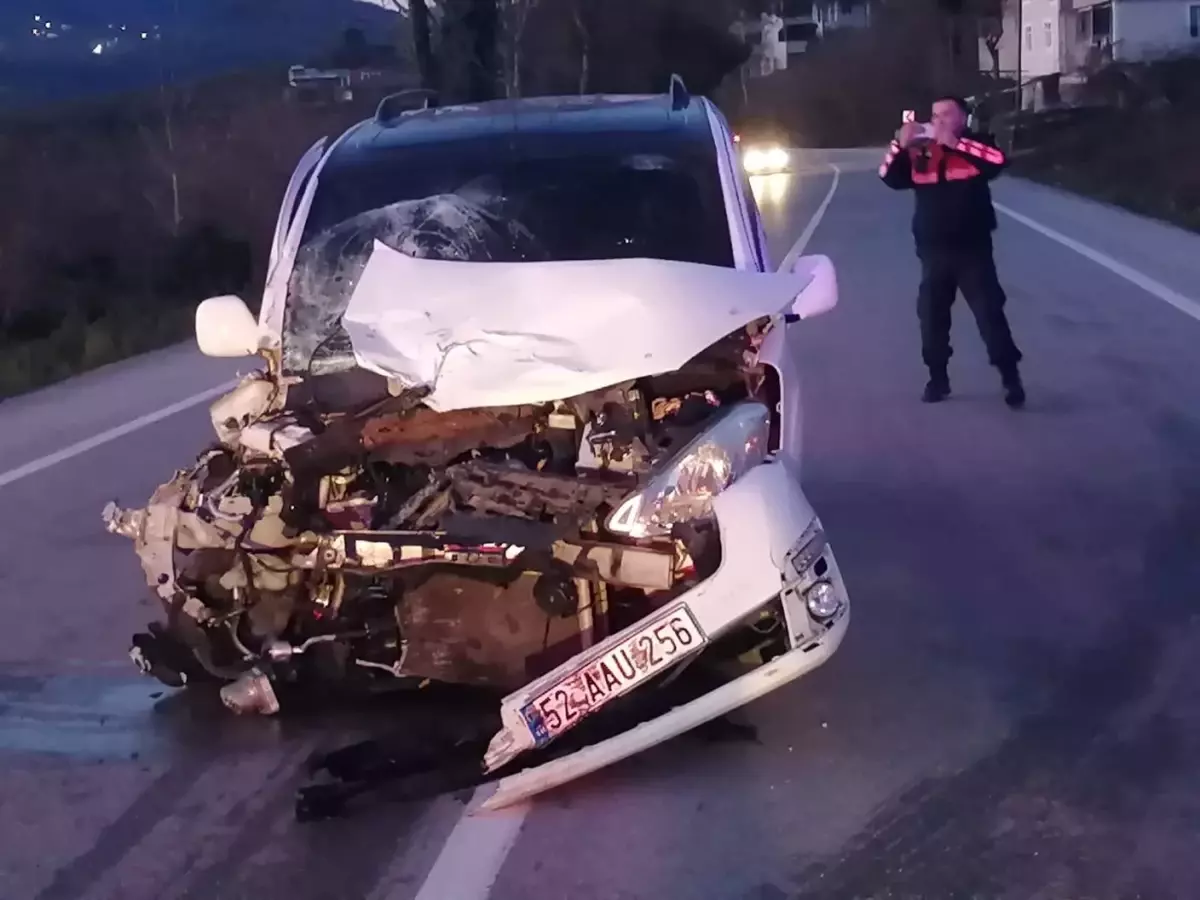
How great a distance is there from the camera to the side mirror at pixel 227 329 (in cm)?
595

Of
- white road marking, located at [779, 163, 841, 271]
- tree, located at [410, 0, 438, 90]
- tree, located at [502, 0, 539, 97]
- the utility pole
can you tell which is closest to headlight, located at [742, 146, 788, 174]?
white road marking, located at [779, 163, 841, 271]

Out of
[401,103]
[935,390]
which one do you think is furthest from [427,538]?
[935,390]

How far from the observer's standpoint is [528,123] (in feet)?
21.8

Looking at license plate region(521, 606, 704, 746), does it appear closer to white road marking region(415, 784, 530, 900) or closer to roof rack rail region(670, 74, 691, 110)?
white road marking region(415, 784, 530, 900)

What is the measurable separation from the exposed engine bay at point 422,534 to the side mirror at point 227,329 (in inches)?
19.2

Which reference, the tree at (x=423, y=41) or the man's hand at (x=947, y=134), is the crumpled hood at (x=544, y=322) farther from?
the tree at (x=423, y=41)

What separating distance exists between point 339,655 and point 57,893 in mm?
1147

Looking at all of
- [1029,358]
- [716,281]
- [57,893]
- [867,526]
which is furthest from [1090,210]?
[57,893]

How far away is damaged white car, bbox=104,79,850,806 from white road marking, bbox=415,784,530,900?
7cm

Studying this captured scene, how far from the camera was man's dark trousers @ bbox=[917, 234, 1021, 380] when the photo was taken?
10.4 m

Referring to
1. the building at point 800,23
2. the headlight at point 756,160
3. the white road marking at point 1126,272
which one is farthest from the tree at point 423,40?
the building at point 800,23

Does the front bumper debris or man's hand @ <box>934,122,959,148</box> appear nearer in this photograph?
the front bumper debris

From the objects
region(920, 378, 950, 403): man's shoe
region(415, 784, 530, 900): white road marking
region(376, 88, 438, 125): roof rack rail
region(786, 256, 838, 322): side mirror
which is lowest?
region(920, 378, 950, 403): man's shoe

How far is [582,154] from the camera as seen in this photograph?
6348 millimetres
